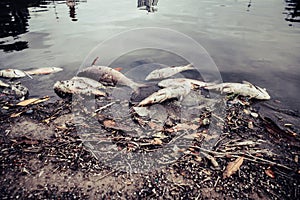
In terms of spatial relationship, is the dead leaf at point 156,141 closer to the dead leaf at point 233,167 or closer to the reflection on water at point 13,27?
the dead leaf at point 233,167

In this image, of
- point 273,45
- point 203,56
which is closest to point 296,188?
point 203,56

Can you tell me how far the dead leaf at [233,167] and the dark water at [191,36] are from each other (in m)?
2.75

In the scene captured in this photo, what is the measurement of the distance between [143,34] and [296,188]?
900cm

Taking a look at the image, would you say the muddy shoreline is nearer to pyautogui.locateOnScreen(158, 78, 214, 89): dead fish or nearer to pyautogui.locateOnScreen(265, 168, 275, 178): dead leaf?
pyautogui.locateOnScreen(265, 168, 275, 178): dead leaf

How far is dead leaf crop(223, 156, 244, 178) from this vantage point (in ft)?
9.41

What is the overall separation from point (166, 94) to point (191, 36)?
21.6 ft

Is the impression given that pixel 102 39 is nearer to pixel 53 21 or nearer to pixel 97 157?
pixel 53 21

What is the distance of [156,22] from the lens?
41.9 ft

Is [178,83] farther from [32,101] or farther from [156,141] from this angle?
[32,101]

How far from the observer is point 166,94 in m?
4.19

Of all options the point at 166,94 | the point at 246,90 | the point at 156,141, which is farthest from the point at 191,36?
the point at 156,141

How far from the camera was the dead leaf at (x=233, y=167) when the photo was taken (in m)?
2.87

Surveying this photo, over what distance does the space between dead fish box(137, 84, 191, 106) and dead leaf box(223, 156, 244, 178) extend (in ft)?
5.94

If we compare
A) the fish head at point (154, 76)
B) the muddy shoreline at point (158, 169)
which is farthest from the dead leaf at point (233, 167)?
the fish head at point (154, 76)
